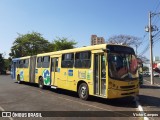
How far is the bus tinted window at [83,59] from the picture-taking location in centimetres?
1361

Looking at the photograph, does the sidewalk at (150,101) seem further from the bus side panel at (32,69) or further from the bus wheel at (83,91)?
the bus side panel at (32,69)

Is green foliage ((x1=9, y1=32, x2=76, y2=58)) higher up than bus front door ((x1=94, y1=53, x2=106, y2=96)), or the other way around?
green foliage ((x1=9, y1=32, x2=76, y2=58))

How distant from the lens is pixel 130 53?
13180mm

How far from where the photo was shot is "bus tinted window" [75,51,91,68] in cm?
1361

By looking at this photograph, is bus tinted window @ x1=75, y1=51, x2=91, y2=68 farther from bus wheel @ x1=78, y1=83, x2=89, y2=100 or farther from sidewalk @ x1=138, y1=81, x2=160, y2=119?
sidewalk @ x1=138, y1=81, x2=160, y2=119

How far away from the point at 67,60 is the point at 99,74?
12.6ft

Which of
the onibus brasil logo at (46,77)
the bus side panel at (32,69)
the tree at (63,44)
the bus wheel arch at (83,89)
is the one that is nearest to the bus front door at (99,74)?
the bus wheel arch at (83,89)

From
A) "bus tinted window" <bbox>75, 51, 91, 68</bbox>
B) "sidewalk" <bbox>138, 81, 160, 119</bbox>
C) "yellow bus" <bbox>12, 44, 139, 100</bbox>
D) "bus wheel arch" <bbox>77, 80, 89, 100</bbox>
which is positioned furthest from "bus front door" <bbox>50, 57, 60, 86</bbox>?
"sidewalk" <bbox>138, 81, 160, 119</bbox>

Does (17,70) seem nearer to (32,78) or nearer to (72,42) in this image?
(32,78)

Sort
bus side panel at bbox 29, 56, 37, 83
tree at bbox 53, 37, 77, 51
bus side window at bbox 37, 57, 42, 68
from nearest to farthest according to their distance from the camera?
1. bus side window at bbox 37, 57, 42, 68
2. bus side panel at bbox 29, 56, 37, 83
3. tree at bbox 53, 37, 77, 51

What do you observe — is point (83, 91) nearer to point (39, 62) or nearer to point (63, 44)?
point (39, 62)

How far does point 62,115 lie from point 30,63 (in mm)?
14699

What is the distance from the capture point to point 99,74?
12.6m

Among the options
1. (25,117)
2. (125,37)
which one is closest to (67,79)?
(25,117)
